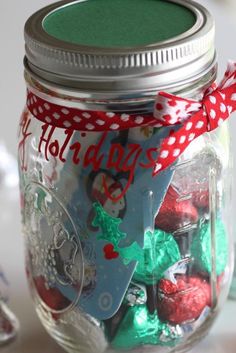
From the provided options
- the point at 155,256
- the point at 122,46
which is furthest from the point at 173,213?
the point at 122,46

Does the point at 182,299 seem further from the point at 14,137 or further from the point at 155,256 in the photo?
the point at 14,137

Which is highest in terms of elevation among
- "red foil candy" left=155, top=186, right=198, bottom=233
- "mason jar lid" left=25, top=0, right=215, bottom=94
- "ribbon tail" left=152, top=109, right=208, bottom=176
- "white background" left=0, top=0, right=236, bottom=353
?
"mason jar lid" left=25, top=0, right=215, bottom=94

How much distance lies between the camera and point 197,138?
626 mm

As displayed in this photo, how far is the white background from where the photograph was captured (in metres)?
0.71

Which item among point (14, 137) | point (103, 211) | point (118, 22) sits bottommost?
point (14, 137)

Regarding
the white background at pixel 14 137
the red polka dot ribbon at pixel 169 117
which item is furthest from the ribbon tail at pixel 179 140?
the white background at pixel 14 137

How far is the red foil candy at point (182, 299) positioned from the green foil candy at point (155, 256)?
11 millimetres

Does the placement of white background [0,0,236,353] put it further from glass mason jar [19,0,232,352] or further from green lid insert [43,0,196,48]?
green lid insert [43,0,196,48]

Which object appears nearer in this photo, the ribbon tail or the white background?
the ribbon tail

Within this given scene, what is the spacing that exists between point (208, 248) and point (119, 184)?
11 centimetres

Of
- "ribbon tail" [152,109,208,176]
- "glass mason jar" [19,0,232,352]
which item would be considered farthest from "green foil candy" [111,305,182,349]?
"ribbon tail" [152,109,208,176]

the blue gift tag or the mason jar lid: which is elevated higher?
the mason jar lid

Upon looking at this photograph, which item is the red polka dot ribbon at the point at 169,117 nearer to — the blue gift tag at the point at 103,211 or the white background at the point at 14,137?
the blue gift tag at the point at 103,211

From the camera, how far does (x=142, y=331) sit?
64 cm
